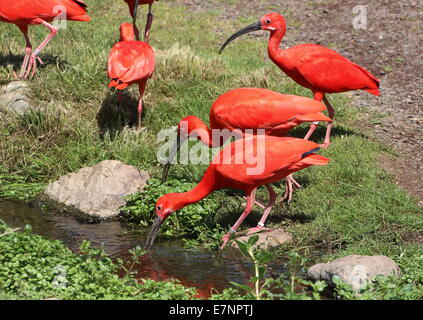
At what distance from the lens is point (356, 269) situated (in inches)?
206

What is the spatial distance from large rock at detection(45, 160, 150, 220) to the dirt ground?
255 centimetres

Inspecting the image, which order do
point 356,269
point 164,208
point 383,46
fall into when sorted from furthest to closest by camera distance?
1. point 383,46
2. point 164,208
3. point 356,269

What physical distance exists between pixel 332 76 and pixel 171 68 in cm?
251

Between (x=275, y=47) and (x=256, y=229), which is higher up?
(x=275, y=47)

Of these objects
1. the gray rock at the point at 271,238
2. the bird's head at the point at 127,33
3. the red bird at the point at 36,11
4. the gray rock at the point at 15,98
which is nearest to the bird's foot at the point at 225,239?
the gray rock at the point at 271,238

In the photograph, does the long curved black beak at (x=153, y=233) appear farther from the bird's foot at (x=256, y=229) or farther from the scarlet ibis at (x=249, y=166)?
the bird's foot at (x=256, y=229)

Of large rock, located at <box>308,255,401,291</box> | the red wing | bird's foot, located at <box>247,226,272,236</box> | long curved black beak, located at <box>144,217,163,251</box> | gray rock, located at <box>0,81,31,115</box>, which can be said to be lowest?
bird's foot, located at <box>247,226,272,236</box>

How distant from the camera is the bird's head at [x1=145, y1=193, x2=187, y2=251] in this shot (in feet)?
20.4

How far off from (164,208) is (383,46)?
5781 millimetres

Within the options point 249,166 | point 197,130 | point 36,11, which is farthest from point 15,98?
point 249,166

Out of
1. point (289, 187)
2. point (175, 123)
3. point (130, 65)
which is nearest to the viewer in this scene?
point (289, 187)

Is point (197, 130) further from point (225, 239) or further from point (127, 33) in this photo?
point (127, 33)

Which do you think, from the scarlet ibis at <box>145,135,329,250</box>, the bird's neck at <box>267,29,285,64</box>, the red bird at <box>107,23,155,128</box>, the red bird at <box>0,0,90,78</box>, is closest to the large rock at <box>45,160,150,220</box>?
the red bird at <box>107,23,155,128</box>

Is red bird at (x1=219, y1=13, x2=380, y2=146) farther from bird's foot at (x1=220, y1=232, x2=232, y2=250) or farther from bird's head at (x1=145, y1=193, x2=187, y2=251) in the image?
bird's head at (x1=145, y1=193, x2=187, y2=251)
